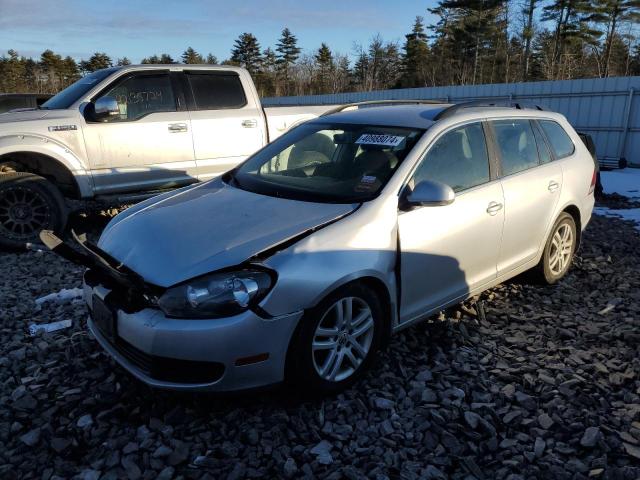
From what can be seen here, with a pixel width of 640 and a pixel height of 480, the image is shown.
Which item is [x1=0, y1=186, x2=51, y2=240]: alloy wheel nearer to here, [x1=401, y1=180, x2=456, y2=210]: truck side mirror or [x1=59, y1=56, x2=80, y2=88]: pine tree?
[x1=401, y1=180, x2=456, y2=210]: truck side mirror

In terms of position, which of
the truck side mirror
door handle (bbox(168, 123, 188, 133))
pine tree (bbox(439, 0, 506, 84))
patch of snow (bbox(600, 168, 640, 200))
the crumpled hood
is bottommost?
patch of snow (bbox(600, 168, 640, 200))

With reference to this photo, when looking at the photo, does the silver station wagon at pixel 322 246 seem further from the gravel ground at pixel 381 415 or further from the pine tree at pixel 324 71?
the pine tree at pixel 324 71

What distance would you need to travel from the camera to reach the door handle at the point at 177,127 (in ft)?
21.6

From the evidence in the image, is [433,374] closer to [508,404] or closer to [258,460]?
[508,404]

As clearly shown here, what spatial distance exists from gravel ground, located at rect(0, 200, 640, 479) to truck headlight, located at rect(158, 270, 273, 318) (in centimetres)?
68

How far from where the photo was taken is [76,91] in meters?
6.47

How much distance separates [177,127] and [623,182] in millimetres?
9138

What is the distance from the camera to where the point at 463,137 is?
149 inches

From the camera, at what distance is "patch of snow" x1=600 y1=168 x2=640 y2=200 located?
9.84 meters

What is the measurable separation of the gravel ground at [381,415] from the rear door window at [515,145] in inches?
50.7

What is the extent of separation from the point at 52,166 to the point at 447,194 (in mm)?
4959

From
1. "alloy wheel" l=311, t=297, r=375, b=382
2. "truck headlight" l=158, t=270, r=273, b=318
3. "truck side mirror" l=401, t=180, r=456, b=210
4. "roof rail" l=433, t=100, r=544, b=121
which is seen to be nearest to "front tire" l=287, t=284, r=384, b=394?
"alloy wheel" l=311, t=297, r=375, b=382

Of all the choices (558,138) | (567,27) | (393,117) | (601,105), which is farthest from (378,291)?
(567,27)

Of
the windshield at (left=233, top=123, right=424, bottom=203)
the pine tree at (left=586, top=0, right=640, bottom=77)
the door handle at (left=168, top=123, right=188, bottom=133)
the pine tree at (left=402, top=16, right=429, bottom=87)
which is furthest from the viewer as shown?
the pine tree at (left=402, top=16, right=429, bottom=87)
